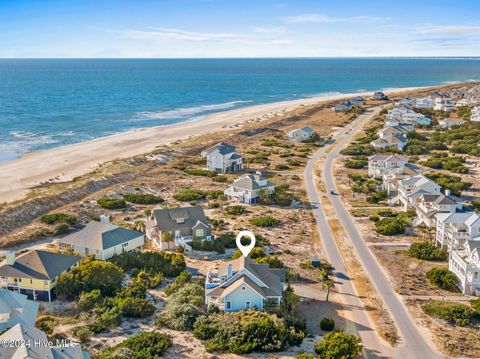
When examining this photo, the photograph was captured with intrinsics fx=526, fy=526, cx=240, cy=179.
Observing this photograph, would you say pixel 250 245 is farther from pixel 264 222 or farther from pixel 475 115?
pixel 475 115

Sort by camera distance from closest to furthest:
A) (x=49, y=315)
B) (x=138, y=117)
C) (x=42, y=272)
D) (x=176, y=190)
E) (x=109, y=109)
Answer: (x=49, y=315)
(x=42, y=272)
(x=176, y=190)
(x=138, y=117)
(x=109, y=109)

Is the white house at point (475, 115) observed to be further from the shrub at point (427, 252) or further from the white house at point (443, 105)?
the shrub at point (427, 252)

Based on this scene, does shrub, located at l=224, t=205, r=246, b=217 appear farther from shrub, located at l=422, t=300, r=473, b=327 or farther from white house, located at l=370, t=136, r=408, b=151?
white house, located at l=370, t=136, r=408, b=151

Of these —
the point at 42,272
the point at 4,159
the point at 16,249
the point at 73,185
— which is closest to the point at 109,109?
the point at 4,159

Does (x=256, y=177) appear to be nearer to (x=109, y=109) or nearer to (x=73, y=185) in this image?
(x=73, y=185)

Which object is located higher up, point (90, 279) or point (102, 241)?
point (102, 241)

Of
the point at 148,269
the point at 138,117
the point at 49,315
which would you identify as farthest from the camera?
the point at 138,117

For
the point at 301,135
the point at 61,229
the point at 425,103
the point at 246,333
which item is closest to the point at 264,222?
the point at 61,229
